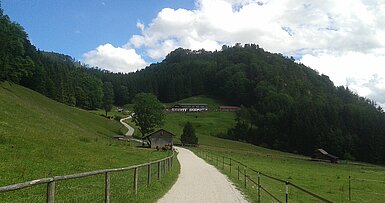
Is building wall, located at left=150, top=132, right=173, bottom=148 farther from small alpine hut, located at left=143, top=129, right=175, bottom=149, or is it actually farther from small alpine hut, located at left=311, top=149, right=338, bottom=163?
small alpine hut, located at left=311, top=149, right=338, bottom=163

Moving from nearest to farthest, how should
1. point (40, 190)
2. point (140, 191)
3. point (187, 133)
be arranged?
point (40, 190) → point (140, 191) → point (187, 133)

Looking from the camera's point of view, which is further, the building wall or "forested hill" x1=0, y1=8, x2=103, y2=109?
the building wall

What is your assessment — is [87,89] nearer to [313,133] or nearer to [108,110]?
[108,110]

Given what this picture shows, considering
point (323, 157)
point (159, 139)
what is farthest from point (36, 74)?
point (323, 157)

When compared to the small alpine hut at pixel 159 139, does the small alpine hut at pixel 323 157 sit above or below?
below

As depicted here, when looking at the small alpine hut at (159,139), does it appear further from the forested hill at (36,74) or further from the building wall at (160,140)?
the forested hill at (36,74)

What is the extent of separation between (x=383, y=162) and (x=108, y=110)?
102192mm

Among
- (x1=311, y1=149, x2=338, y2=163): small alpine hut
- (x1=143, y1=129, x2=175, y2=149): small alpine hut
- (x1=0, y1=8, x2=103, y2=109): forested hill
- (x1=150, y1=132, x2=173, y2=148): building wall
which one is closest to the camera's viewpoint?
(x1=0, y1=8, x2=103, y2=109): forested hill

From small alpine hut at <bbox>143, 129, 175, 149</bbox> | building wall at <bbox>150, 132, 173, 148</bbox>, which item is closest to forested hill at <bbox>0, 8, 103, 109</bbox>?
small alpine hut at <bbox>143, 129, 175, 149</bbox>

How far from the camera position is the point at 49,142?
1326 inches

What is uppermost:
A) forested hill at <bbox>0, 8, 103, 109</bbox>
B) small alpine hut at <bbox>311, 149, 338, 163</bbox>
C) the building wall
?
forested hill at <bbox>0, 8, 103, 109</bbox>

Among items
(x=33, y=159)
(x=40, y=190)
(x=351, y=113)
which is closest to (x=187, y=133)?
(x=351, y=113)

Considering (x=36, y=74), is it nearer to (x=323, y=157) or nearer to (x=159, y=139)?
(x=159, y=139)

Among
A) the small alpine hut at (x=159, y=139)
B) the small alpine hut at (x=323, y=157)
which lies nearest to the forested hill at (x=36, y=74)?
the small alpine hut at (x=159, y=139)
